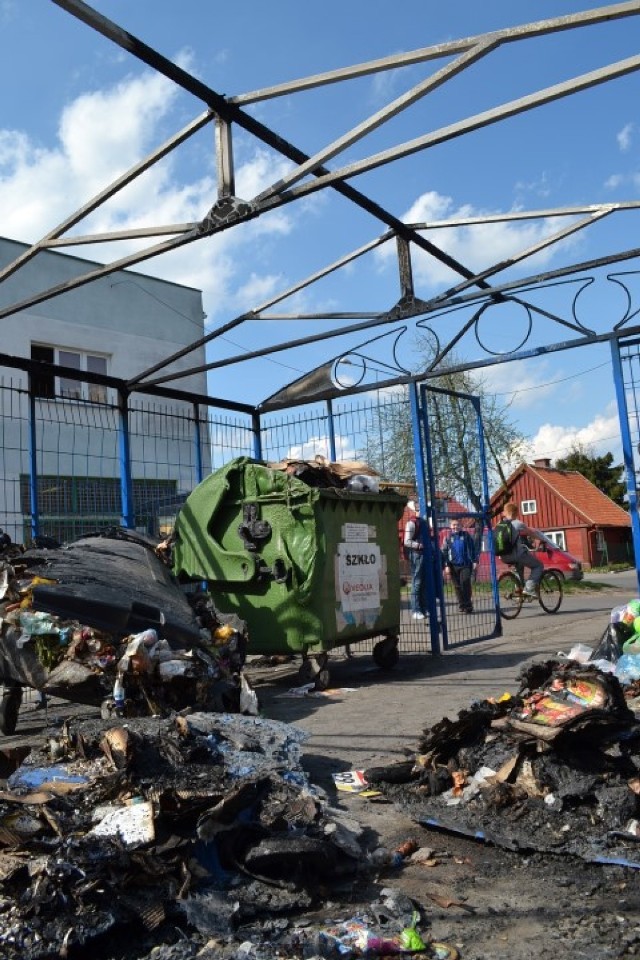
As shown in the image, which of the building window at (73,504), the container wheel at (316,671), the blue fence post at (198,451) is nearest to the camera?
the container wheel at (316,671)

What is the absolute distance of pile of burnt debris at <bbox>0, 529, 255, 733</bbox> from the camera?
544cm

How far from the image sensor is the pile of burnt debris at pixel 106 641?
17.9 ft

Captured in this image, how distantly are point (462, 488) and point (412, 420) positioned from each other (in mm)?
1728

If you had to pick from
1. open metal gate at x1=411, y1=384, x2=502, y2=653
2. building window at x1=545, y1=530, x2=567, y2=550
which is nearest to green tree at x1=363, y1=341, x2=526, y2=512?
open metal gate at x1=411, y1=384, x2=502, y2=653

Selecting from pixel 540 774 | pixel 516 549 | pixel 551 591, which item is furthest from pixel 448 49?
pixel 551 591

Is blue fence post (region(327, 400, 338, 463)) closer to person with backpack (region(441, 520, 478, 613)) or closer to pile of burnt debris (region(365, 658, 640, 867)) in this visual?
person with backpack (region(441, 520, 478, 613))

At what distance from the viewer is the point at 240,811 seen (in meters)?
3.56

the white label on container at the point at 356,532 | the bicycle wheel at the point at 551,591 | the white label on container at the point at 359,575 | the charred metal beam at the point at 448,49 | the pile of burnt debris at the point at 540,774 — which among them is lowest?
the pile of burnt debris at the point at 540,774

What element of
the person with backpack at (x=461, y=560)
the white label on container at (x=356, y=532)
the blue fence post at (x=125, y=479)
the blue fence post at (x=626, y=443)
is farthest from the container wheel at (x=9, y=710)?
the blue fence post at (x=626, y=443)

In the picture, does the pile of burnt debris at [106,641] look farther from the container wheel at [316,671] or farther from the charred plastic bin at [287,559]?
the container wheel at [316,671]

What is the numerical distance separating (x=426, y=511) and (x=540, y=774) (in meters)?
5.40

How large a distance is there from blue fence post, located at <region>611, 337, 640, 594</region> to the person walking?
7.67 ft

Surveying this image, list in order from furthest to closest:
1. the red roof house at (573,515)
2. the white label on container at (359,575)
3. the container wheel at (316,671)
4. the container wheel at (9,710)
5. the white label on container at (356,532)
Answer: the red roof house at (573,515), the white label on container at (356,532), the white label on container at (359,575), the container wheel at (316,671), the container wheel at (9,710)

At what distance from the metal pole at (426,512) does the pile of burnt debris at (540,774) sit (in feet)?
14.3
